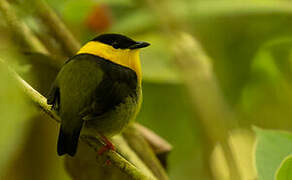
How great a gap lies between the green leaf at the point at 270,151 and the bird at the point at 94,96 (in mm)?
388

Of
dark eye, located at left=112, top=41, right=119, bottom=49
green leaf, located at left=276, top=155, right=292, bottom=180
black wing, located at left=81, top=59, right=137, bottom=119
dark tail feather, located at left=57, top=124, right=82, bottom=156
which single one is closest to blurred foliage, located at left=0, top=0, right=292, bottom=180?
dark eye, located at left=112, top=41, right=119, bottom=49

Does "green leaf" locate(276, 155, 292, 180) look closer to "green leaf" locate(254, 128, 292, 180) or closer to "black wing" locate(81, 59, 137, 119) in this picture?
"green leaf" locate(254, 128, 292, 180)

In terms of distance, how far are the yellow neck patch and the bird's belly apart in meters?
0.21

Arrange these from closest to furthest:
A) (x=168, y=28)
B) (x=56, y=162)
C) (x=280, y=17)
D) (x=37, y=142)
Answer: (x=37, y=142), (x=56, y=162), (x=168, y=28), (x=280, y=17)

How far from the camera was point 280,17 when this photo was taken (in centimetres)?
251

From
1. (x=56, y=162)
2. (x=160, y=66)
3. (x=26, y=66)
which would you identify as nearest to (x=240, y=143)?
(x=160, y=66)

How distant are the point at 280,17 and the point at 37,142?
1.35 meters

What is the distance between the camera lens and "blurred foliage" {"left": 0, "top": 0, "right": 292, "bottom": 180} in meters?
2.14

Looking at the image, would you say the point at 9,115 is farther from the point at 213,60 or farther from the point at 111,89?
the point at 213,60

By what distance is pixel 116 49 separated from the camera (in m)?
1.87

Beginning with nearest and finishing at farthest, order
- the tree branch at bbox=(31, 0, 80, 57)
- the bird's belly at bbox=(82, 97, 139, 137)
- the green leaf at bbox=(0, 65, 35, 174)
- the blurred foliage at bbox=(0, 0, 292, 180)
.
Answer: the green leaf at bbox=(0, 65, 35, 174) < the bird's belly at bbox=(82, 97, 139, 137) < the tree branch at bbox=(31, 0, 80, 57) < the blurred foliage at bbox=(0, 0, 292, 180)

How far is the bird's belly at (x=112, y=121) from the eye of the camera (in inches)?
60.4

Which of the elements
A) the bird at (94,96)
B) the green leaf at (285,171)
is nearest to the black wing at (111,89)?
the bird at (94,96)

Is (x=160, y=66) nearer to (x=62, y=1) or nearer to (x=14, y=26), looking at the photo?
(x=62, y=1)
